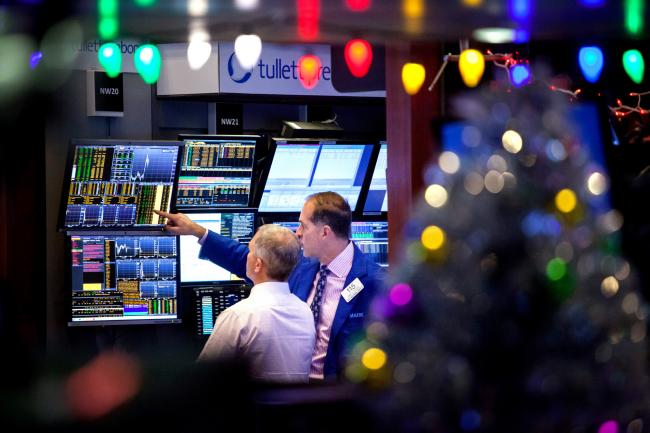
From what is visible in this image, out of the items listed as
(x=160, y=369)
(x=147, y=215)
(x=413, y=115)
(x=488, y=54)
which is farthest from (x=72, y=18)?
(x=147, y=215)

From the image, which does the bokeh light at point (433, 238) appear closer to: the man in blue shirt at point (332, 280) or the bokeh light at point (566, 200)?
the bokeh light at point (566, 200)

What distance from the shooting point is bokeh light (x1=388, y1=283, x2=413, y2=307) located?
2496mm

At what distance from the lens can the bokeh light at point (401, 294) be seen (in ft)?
8.19

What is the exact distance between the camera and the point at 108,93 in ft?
25.6

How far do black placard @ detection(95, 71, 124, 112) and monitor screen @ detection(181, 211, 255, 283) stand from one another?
93cm

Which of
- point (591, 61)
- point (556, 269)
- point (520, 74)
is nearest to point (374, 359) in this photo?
point (556, 269)

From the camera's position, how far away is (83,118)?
307 inches

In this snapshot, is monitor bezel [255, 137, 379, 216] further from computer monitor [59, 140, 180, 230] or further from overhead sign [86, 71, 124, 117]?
overhead sign [86, 71, 124, 117]

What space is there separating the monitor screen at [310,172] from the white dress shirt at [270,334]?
3311 millimetres

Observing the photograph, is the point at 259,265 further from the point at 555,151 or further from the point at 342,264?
the point at 555,151

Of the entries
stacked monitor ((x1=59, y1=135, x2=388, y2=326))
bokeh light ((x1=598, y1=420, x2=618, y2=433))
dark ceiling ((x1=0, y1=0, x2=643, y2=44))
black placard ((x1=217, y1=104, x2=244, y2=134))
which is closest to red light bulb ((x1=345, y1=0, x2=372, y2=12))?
dark ceiling ((x1=0, y1=0, x2=643, y2=44))

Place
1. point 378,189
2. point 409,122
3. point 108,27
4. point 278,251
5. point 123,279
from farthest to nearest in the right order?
point 378,189 → point 123,279 → point 409,122 → point 278,251 → point 108,27

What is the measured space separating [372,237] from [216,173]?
1.23 meters

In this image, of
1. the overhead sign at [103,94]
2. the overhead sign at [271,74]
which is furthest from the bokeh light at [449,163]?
the overhead sign at [103,94]
